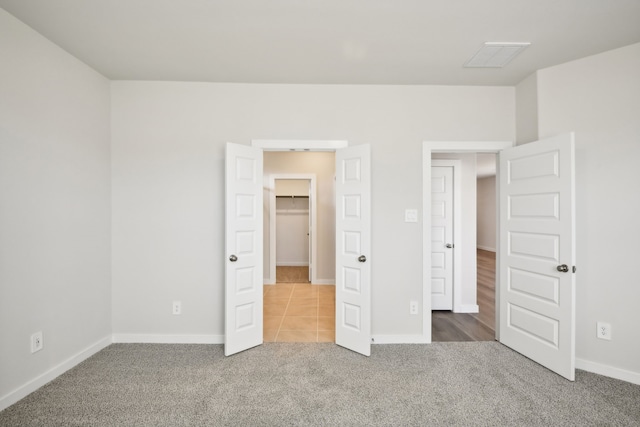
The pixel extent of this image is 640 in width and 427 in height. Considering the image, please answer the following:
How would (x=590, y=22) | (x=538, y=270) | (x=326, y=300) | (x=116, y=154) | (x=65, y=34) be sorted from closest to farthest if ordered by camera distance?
1. (x=590, y=22)
2. (x=65, y=34)
3. (x=538, y=270)
4. (x=116, y=154)
5. (x=326, y=300)

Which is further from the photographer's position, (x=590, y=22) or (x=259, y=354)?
(x=259, y=354)

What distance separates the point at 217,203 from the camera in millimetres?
3029

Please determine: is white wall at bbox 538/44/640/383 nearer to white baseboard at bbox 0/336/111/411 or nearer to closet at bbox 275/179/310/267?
white baseboard at bbox 0/336/111/411

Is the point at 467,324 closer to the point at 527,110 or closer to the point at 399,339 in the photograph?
the point at 399,339

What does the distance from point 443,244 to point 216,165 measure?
3214mm

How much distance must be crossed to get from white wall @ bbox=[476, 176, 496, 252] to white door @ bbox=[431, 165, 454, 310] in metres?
7.17

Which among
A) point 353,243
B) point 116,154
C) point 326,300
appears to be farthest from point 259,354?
point 116,154

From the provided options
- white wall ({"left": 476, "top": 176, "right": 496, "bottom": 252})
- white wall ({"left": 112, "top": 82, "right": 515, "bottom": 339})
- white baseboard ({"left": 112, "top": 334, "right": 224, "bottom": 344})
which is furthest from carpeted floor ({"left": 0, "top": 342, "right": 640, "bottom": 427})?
white wall ({"left": 476, "top": 176, "right": 496, "bottom": 252})

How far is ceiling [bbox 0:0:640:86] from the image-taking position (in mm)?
1929

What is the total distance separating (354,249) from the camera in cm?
286

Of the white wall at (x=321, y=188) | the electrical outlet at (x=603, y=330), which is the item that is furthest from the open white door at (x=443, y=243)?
the white wall at (x=321, y=188)

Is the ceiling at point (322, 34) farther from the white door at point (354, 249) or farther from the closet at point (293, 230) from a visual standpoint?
the closet at point (293, 230)

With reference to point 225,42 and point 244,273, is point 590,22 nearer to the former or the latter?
point 225,42

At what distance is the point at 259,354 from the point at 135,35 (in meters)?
2.96
